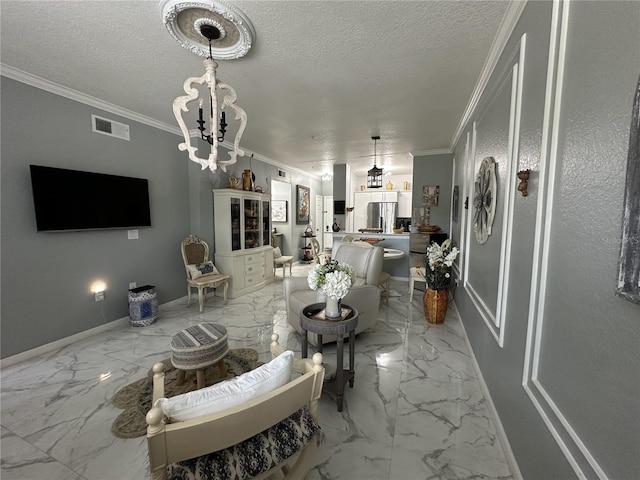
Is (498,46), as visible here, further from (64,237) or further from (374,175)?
(64,237)

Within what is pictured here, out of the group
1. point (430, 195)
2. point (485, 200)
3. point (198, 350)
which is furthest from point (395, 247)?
point (198, 350)

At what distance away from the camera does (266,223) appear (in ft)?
17.3

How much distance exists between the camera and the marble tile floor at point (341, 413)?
1486 millimetres

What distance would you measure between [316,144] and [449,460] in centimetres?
441

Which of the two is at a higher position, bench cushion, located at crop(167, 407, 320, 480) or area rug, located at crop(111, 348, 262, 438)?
bench cushion, located at crop(167, 407, 320, 480)

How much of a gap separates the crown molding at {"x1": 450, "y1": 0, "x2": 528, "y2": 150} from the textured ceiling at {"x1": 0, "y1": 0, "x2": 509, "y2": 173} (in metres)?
0.04

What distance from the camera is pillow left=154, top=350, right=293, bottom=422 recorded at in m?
0.83

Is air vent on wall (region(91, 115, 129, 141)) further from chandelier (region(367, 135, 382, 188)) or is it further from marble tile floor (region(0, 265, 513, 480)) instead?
chandelier (region(367, 135, 382, 188))

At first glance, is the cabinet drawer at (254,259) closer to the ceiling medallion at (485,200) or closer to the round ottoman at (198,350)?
the round ottoman at (198,350)

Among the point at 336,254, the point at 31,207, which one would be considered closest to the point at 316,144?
the point at 336,254

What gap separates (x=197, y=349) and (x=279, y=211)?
5.48 m

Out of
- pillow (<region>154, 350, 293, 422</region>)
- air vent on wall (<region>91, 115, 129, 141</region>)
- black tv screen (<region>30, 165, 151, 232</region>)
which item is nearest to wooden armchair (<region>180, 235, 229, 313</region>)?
black tv screen (<region>30, 165, 151, 232</region>)

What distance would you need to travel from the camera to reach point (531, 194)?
133 centimetres

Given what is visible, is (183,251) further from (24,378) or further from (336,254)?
(336,254)
